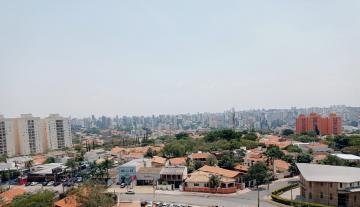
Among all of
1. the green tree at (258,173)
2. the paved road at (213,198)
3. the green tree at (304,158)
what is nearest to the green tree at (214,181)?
the paved road at (213,198)

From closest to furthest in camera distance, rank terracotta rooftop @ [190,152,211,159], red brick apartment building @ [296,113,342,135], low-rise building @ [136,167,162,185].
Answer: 1. low-rise building @ [136,167,162,185]
2. terracotta rooftop @ [190,152,211,159]
3. red brick apartment building @ [296,113,342,135]

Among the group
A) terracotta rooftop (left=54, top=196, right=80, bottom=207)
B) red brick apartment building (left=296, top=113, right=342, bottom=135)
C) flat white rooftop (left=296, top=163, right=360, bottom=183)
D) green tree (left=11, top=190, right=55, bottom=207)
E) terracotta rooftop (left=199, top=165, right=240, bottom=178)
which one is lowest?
red brick apartment building (left=296, top=113, right=342, bottom=135)

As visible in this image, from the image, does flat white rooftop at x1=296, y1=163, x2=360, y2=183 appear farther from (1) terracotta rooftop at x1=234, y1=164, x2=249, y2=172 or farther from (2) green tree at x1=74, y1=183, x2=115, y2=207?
(2) green tree at x1=74, y1=183, x2=115, y2=207

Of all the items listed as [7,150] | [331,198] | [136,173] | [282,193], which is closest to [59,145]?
[7,150]

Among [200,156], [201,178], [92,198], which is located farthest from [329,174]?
[200,156]

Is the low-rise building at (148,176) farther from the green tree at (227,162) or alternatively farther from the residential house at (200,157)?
the residential house at (200,157)

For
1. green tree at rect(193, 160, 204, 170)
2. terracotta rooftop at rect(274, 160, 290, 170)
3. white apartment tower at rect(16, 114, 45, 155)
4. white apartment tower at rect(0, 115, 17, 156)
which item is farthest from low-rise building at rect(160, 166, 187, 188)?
white apartment tower at rect(16, 114, 45, 155)
